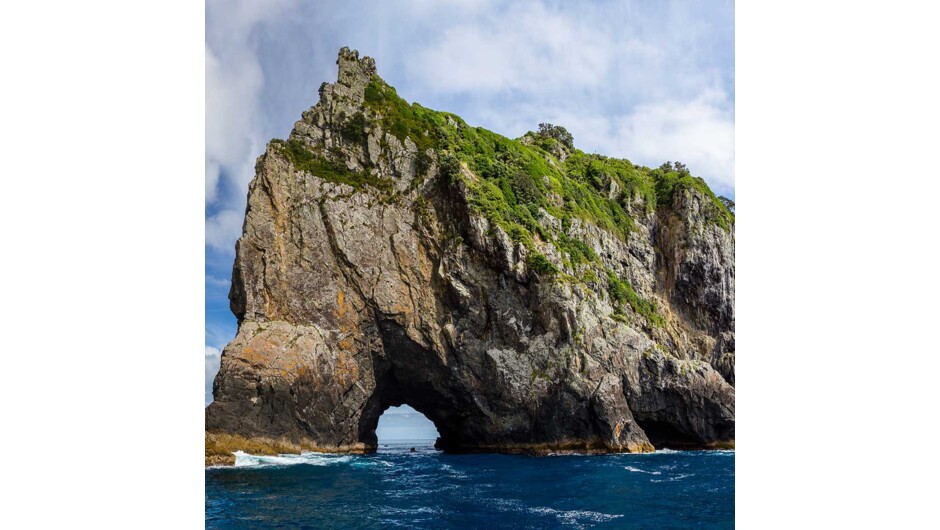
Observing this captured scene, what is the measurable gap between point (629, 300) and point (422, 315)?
12568 mm

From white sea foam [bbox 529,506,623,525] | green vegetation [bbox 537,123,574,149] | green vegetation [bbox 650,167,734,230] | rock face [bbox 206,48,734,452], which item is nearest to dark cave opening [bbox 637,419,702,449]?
rock face [bbox 206,48,734,452]

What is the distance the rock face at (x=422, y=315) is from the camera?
27188 mm

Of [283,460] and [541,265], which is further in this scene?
[541,265]

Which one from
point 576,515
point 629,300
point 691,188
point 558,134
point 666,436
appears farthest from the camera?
point 558,134

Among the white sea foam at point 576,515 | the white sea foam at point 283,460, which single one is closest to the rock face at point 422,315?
the white sea foam at point 283,460

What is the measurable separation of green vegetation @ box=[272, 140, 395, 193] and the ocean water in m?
14.5

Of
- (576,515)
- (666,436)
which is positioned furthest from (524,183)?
(576,515)

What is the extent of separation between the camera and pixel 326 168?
31859mm

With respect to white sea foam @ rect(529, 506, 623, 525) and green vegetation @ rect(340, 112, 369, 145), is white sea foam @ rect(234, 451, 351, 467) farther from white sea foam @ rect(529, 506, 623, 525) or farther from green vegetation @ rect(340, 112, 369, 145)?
green vegetation @ rect(340, 112, 369, 145)

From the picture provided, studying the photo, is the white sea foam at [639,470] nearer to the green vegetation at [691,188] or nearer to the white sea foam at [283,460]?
the white sea foam at [283,460]

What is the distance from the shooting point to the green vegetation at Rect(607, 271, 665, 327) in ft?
111

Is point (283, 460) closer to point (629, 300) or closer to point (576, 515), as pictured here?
point (576, 515)
